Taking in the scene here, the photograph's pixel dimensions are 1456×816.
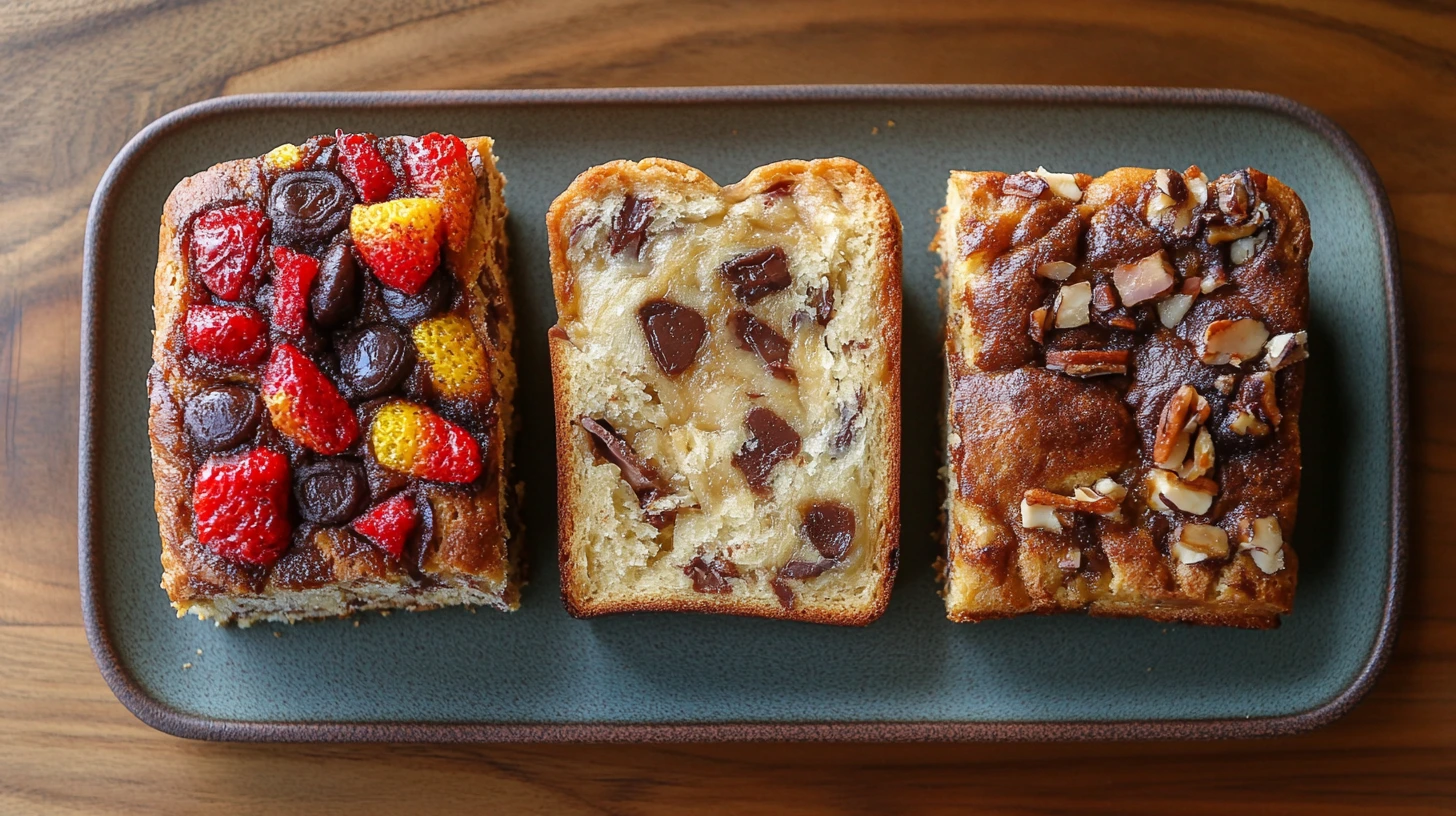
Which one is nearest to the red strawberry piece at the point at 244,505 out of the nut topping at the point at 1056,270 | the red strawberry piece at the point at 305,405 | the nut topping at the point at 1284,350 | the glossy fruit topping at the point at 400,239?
the red strawberry piece at the point at 305,405

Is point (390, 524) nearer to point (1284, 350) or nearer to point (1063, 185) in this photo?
point (1063, 185)

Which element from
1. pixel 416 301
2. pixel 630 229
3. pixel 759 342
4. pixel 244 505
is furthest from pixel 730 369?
pixel 244 505

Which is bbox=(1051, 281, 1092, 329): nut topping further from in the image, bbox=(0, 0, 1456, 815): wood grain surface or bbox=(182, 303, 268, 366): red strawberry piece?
bbox=(182, 303, 268, 366): red strawberry piece

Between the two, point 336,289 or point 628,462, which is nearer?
point 336,289

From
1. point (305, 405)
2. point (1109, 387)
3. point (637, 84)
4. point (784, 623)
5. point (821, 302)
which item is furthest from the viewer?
point (637, 84)

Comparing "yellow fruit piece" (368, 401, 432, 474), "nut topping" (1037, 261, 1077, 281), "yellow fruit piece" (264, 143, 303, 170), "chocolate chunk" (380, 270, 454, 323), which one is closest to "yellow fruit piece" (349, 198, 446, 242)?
"chocolate chunk" (380, 270, 454, 323)

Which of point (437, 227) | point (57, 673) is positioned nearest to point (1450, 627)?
point (437, 227)

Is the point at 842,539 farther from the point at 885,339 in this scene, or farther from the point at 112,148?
the point at 112,148
